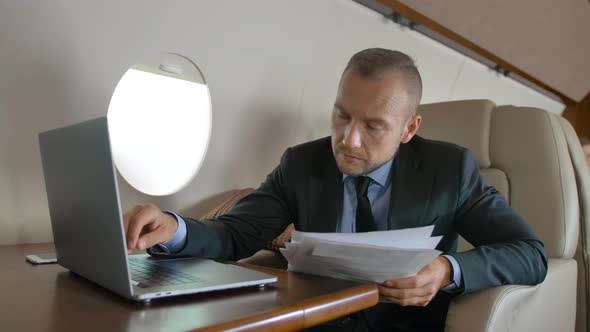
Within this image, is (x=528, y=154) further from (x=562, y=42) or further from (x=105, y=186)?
(x=562, y=42)

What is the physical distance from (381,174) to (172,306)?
2.47ft

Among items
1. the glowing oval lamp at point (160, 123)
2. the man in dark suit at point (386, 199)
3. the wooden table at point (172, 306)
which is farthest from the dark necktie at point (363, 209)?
the glowing oval lamp at point (160, 123)

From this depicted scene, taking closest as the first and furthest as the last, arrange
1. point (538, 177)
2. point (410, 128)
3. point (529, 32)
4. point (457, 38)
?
point (410, 128) < point (538, 177) < point (457, 38) < point (529, 32)

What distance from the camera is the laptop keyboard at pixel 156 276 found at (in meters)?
0.77

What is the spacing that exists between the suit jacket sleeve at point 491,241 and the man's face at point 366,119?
227 millimetres

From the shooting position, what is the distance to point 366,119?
4.00 feet

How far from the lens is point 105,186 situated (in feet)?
2.22

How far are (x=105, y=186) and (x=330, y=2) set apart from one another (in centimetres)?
165

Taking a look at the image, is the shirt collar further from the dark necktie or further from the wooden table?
the wooden table

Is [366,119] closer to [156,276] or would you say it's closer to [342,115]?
[342,115]

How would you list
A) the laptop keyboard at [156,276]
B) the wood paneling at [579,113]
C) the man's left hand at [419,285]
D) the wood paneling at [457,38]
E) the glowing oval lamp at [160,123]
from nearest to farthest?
the laptop keyboard at [156,276], the man's left hand at [419,285], the glowing oval lamp at [160,123], the wood paneling at [457,38], the wood paneling at [579,113]

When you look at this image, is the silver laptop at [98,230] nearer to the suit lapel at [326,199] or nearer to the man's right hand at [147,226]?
the man's right hand at [147,226]

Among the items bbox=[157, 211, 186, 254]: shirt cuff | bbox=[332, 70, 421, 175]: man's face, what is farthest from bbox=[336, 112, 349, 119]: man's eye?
bbox=[157, 211, 186, 254]: shirt cuff

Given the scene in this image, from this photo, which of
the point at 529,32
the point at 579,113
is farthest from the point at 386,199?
the point at 579,113
